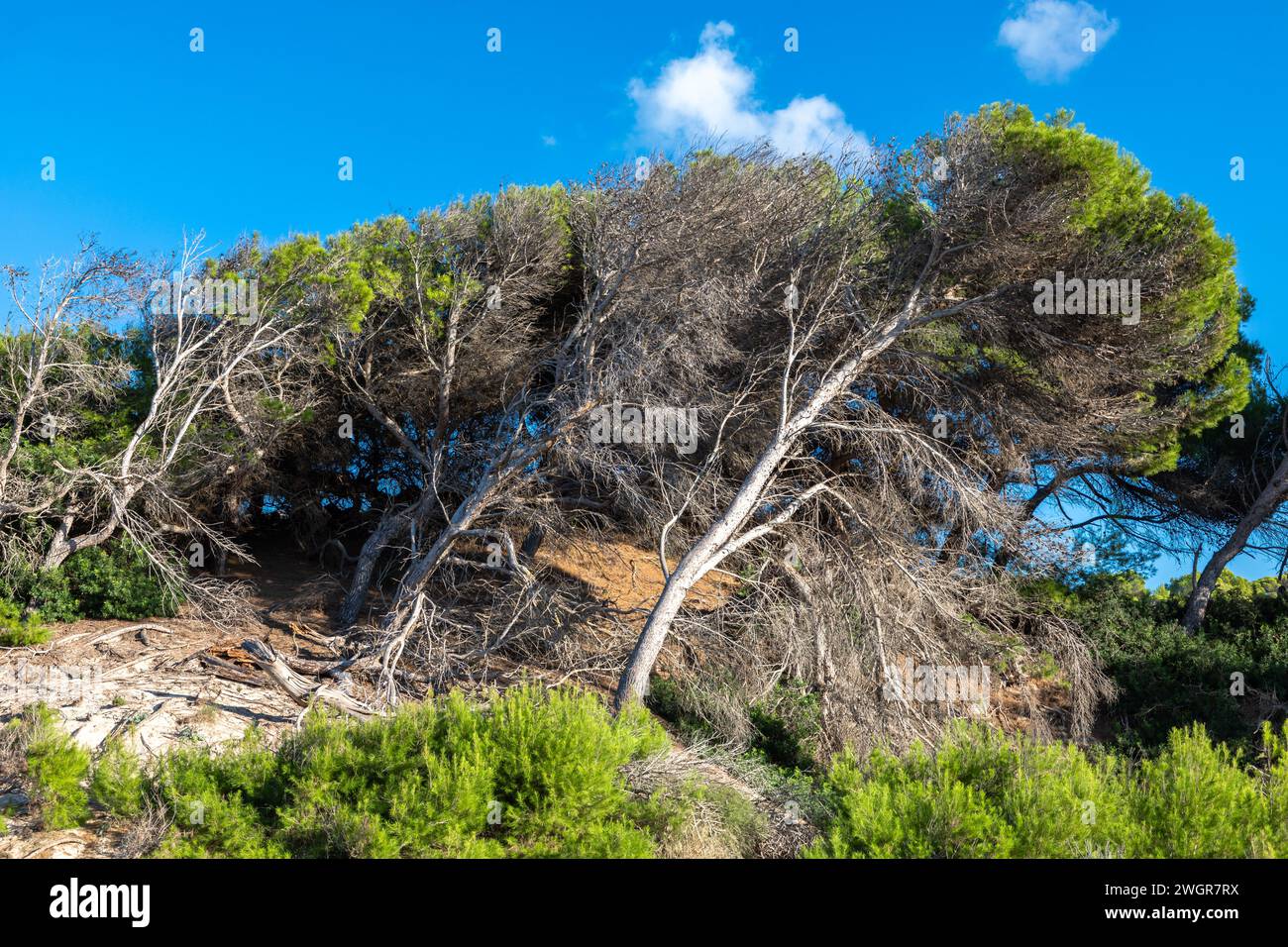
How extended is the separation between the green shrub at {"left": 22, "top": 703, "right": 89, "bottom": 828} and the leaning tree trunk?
1971 cm

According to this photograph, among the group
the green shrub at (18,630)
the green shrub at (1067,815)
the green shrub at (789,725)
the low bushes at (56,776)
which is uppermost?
the green shrub at (18,630)

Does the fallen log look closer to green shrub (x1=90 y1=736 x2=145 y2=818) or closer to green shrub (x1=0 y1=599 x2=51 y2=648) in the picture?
green shrub (x1=90 y1=736 x2=145 y2=818)

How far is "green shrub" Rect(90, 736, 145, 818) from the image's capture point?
764 centimetres

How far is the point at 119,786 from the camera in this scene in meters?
7.76

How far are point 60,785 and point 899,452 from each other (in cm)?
1126

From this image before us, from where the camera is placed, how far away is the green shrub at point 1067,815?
7.03m

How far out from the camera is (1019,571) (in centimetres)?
1579

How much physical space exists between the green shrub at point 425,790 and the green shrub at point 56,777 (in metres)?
0.62

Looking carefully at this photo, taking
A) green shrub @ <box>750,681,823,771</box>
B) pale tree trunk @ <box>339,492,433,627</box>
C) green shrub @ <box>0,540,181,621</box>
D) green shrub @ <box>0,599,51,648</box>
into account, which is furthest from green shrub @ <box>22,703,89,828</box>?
green shrub @ <box>750,681,823,771</box>

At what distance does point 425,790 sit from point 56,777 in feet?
9.92

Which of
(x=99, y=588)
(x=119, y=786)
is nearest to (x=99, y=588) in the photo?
(x=99, y=588)

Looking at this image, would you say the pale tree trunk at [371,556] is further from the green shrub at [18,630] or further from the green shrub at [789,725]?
the green shrub at [789,725]

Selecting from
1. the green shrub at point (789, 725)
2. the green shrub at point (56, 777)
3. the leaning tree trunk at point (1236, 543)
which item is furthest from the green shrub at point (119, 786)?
the leaning tree trunk at point (1236, 543)
